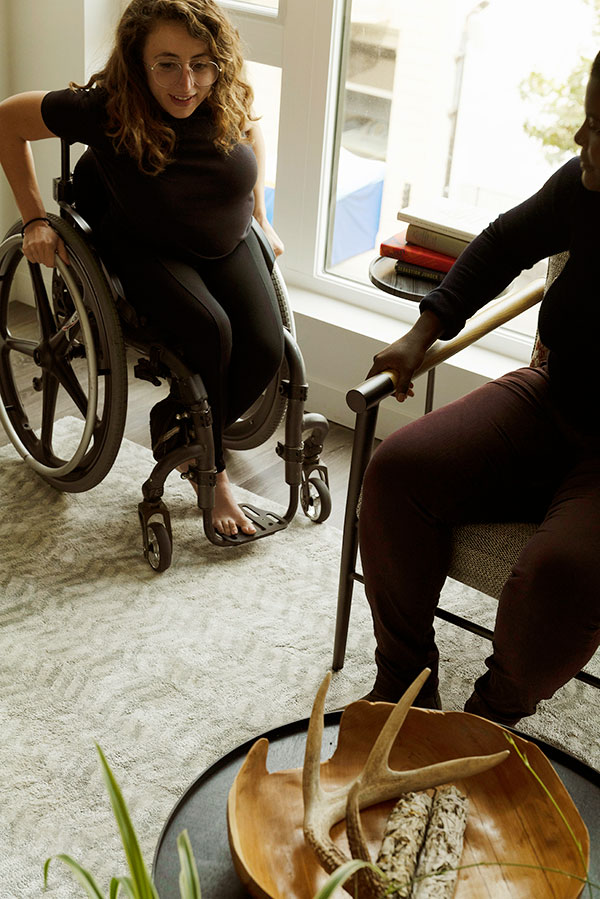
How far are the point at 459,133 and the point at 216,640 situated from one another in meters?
1.38

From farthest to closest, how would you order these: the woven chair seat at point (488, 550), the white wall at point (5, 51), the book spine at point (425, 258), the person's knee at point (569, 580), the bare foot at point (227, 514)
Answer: the white wall at point (5, 51)
the bare foot at point (227, 514)
the book spine at point (425, 258)
the woven chair seat at point (488, 550)
the person's knee at point (569, 580)

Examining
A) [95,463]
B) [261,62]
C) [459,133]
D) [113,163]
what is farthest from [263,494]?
[261,62]

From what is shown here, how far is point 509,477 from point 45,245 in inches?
39.9

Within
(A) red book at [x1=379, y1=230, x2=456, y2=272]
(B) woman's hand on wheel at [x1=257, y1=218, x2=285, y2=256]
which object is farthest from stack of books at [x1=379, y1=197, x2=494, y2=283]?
(B) woman's hand on wheel at [x1=257, y1=218, x2=285, y2=256]

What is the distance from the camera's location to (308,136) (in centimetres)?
254

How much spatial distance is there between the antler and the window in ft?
4.49

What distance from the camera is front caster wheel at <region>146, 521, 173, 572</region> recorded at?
195 cm

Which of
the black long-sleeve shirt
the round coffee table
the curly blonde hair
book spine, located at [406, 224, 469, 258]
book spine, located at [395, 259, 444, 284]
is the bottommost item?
the round coffee table

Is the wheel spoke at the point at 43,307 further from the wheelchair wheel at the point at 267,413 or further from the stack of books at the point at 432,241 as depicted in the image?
the stack of books at the point at 432,241

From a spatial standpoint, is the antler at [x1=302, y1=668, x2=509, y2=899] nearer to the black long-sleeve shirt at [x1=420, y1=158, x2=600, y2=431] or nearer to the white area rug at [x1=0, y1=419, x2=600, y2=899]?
the white area rug at [x1=0, y1=419, x2=600, y2=899]

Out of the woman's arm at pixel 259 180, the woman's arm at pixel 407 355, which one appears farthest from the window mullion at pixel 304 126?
the woman's arm at pixel 407 355

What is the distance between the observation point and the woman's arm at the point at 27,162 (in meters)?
1.86

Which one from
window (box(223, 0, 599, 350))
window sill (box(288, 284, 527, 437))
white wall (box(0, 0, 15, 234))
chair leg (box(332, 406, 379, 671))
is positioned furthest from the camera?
white wall (box(0, 0, 15, 234))

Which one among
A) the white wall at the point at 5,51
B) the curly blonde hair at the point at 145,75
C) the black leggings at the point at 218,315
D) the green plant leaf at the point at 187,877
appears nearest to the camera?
the green plant leaf at the point at 187,877
